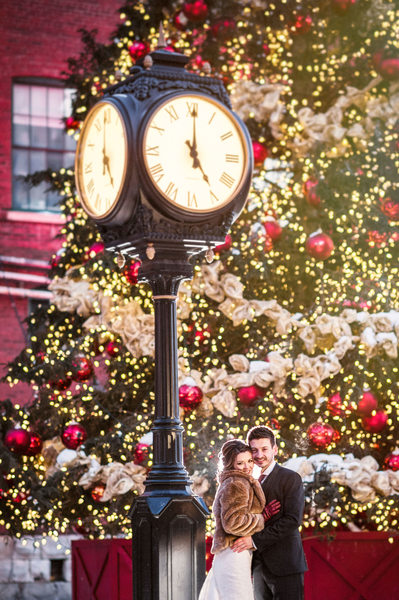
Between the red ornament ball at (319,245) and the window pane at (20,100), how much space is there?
718 centimetres

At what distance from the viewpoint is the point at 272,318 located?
8312 millimetres

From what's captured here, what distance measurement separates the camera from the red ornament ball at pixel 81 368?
8.62 meters

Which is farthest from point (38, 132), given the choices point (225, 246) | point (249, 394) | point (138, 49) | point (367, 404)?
point (367, 404)

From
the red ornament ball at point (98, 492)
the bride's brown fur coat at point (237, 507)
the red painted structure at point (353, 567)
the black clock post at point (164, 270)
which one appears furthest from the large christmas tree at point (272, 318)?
the black clock post at point (164, 270)

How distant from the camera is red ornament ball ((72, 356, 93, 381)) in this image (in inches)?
339

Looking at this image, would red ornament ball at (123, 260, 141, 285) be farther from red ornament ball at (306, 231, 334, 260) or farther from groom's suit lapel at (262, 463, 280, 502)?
groom's suit lapel at (262, 463, 280, 502)

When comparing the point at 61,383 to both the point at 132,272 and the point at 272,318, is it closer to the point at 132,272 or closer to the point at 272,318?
the point at 132,272

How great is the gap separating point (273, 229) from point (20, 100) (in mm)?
6984

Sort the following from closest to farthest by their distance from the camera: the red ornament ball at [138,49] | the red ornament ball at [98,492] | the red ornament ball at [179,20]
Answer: the red ornament ball at [98,492] < the red ornament ball at [138,49] < the red ornament ball at [179,20]

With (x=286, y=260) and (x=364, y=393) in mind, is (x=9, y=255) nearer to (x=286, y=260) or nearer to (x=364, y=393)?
(x=286, y=260)

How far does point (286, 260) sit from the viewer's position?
343 inches

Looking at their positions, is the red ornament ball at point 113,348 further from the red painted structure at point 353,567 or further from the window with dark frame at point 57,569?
the window with dark frame at point 57,569

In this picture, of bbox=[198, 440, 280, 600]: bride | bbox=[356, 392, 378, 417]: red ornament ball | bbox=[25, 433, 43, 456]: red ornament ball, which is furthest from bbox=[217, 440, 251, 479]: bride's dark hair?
bbox=[25, 433, 43, 456]: red ornament ball

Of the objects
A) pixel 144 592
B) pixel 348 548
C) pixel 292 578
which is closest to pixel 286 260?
pixel 348 548
